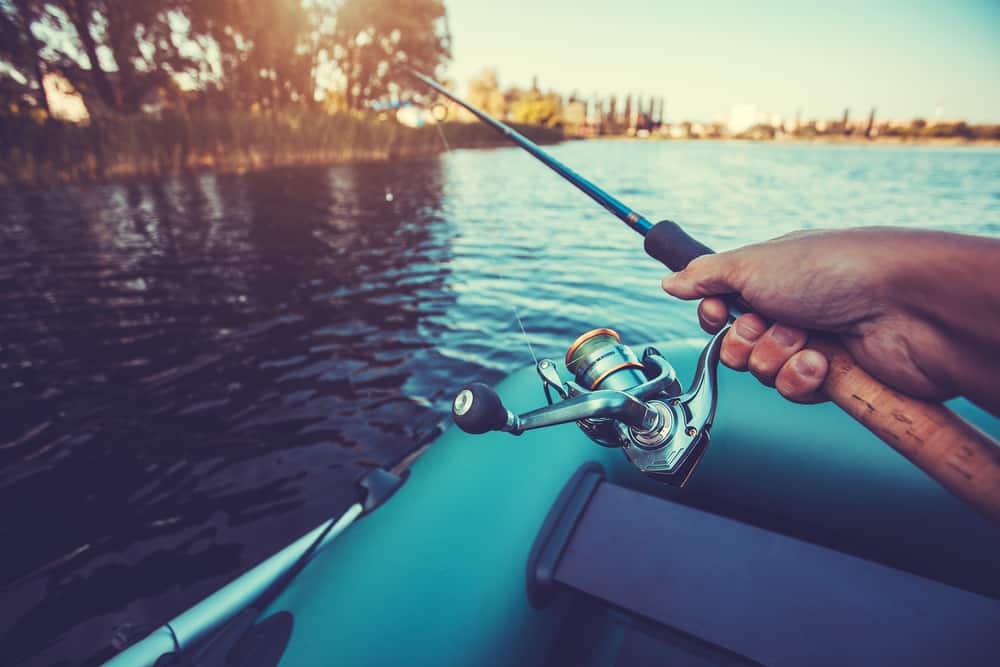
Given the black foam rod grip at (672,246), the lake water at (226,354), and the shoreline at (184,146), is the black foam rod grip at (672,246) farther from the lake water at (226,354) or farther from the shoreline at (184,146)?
the shoreline at (184,146)

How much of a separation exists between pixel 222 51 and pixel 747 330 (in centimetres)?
2516

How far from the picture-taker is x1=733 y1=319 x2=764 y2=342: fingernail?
41.6 inches

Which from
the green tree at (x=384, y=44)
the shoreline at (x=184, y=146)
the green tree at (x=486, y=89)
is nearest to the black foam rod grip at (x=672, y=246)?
the shoreline at (x=184, y=146)

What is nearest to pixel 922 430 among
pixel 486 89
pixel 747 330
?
pixel 747 330

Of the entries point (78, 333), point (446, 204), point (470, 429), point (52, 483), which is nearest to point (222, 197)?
point (446, 204)

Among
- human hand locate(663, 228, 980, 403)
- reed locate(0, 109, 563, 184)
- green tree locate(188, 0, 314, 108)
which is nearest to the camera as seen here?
human hand locate(663, 228, 980, 403)

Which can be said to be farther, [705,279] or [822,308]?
[705,279]

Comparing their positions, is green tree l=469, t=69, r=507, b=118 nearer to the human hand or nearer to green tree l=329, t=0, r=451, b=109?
green tree l=329, t=0, r=451, b=109

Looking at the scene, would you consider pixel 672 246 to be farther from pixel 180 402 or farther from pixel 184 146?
pixel 184 146

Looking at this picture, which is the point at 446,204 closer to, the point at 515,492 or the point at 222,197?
the point at 222,197

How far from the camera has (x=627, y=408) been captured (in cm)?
87

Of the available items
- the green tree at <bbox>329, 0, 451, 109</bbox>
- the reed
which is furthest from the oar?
the green tree at <bbox>329, 0, 451, 109</bbox>

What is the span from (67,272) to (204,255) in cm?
142

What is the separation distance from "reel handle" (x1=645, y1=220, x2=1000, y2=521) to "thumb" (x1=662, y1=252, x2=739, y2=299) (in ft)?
0.18
